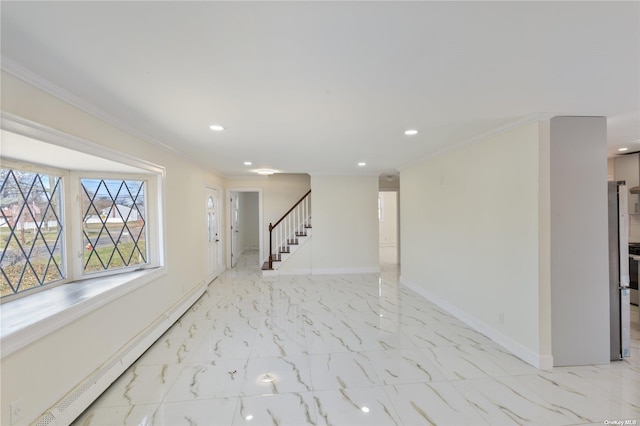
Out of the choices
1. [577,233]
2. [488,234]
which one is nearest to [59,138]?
[488,234]

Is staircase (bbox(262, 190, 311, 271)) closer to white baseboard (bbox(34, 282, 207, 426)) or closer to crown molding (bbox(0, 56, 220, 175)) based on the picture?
white baseboard (bbox(34, 282, 207, 426))

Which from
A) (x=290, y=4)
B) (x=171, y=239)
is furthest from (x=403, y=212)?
(x=290, y=4)

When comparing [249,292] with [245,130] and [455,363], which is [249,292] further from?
[455,363]

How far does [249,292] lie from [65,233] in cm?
310

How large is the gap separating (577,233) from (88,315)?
4.64 metres

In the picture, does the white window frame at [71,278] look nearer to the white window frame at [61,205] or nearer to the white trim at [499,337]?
the white window frame at [61,205]

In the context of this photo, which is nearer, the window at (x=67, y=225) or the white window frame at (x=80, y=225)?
the window at (x=67, y=225)

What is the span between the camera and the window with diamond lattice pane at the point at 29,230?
6.88 feet

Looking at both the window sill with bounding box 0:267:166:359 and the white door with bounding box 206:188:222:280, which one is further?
the white door with bounding box 206:188:222:280

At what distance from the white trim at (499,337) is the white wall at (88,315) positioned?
412cm

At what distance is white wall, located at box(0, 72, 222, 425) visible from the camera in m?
1.64

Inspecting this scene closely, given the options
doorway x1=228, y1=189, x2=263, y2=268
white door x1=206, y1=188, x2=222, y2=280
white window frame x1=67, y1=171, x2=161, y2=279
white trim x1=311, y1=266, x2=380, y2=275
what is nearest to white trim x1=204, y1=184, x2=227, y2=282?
white door x1=206, y1=188, x2=222, y2=280

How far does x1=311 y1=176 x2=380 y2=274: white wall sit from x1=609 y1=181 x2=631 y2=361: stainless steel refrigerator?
170 inches

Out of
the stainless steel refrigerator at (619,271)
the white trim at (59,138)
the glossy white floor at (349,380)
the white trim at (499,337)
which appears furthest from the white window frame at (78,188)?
the stainless steel refrigerator at (619,271)
